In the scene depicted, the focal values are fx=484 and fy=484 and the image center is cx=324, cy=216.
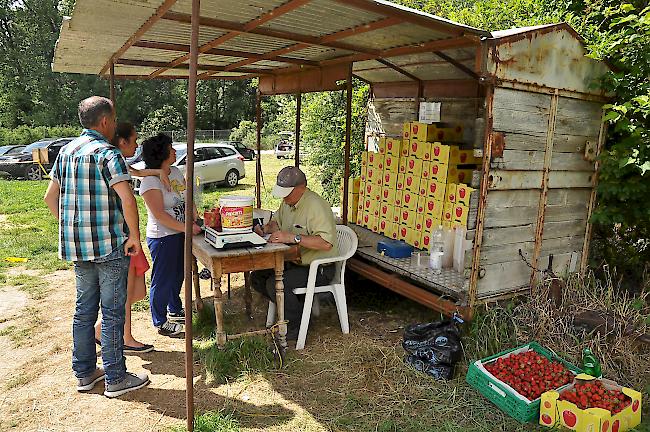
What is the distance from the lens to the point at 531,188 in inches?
156

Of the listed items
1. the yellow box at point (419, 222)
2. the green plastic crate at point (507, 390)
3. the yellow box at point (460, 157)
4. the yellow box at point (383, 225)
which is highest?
the yellow box at point (460, 157)

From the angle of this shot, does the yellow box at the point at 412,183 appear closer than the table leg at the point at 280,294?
No

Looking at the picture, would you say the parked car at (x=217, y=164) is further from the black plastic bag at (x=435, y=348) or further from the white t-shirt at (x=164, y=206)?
the black plastic bag at (x=435, y=348)

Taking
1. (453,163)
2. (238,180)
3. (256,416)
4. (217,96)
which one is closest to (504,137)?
(453,163)

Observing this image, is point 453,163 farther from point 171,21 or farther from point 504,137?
point 171,21

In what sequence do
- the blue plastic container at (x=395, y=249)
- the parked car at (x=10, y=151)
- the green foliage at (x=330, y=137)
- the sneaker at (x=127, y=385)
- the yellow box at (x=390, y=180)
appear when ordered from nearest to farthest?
the sneaker at (x=127, y=385) → the blue plastic container at (x=395, y=249) → the yellow box at (x=390, y=180) → the green foliage at (x=330, y=137) → the parked car at (x=10, y=151)

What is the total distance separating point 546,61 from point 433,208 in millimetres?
1730

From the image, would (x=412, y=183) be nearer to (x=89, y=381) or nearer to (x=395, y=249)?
(x=395, y=249)

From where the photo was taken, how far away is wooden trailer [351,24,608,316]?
3609 mm

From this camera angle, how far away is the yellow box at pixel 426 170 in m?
4.97

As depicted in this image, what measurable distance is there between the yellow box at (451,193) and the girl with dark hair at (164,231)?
2377 millimetres

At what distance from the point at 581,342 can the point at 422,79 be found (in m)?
3.45

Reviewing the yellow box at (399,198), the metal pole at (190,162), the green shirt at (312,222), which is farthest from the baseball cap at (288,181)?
the yellow box at (399,198)

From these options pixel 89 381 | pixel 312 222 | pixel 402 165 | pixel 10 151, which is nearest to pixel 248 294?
pixel 312 222
